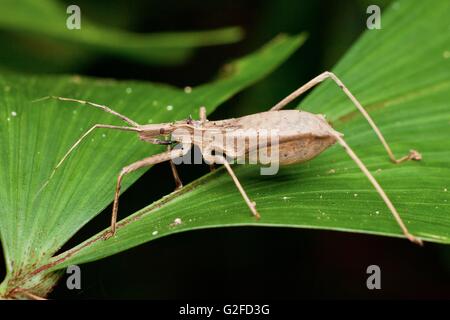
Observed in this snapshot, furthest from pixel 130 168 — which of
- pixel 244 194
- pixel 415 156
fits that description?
pixel 415 156

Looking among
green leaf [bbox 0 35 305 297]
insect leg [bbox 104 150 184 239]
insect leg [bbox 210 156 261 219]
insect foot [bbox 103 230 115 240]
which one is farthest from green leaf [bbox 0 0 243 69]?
insect foot [bbox 103 230 115 240]

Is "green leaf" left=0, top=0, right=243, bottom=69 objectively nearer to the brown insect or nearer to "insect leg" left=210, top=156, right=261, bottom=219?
the brown insect

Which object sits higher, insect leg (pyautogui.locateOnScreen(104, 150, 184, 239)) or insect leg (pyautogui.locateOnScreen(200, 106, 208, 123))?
insect leg (pyautogui.locateOnScreen(200, 106, 208, 123))

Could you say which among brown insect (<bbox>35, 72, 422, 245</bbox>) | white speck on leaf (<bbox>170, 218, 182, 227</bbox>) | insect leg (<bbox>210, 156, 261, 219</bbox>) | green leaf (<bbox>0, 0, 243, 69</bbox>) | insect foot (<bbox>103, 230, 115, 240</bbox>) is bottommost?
insect foot (<bbox>103, 230, 115, 240</bbox>)

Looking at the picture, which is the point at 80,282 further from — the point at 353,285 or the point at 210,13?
the point at 210,13

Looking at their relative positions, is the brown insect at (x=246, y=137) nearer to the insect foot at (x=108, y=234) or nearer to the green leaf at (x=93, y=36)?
the insect foot at (x=108, y=234)

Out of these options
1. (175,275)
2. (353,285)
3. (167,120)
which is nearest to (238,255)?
(175,275)

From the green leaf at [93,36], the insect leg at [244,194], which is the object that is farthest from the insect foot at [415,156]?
the green leaf at [93,36]
